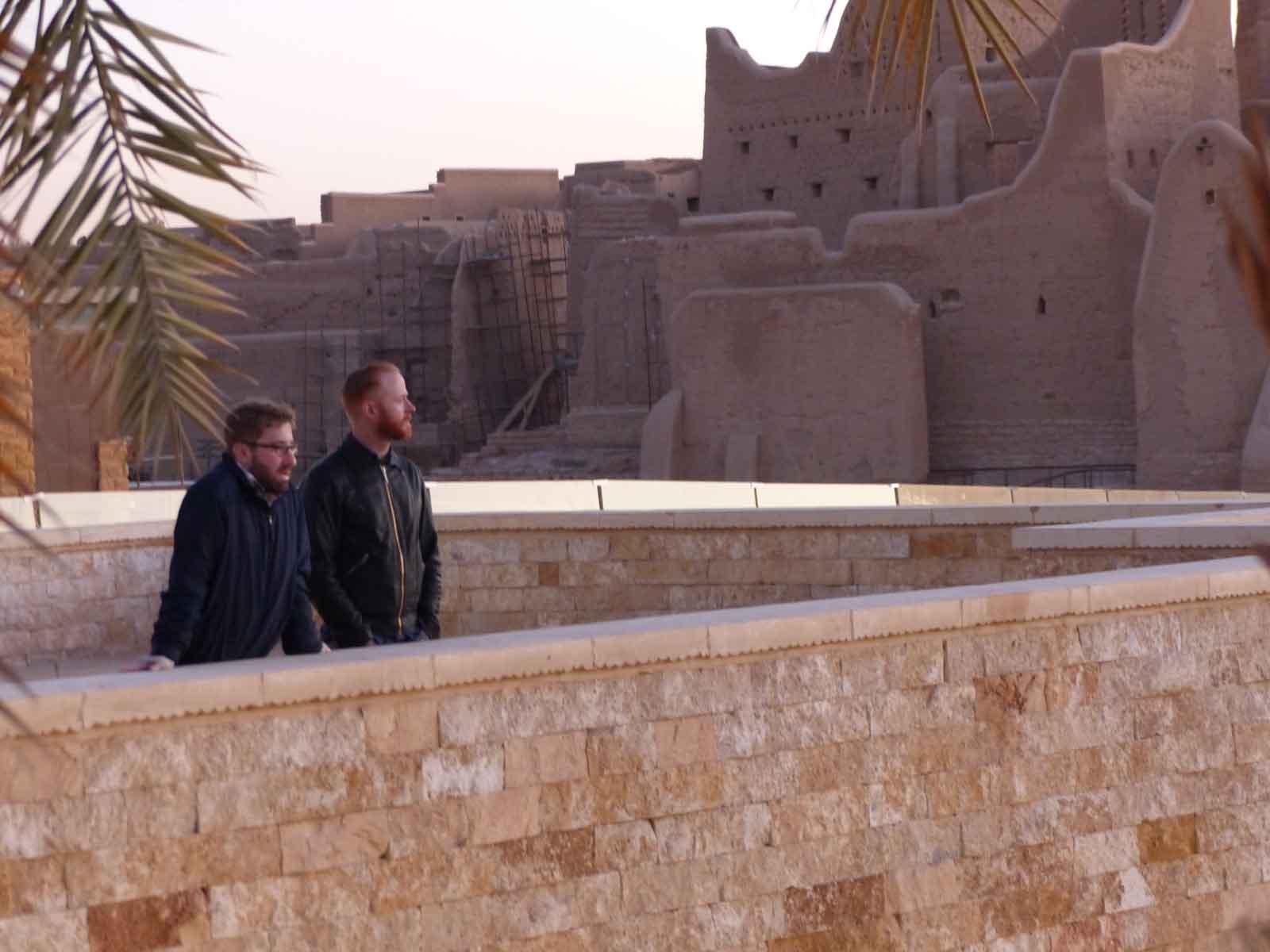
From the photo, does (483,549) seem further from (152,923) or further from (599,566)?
(152,923)

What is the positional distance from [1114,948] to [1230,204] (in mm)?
4665

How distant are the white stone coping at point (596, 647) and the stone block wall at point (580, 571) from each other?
6.95ft

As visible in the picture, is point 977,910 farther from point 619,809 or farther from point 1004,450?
point 1004,450

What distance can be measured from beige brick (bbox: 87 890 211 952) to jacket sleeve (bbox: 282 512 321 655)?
1176 millimetres

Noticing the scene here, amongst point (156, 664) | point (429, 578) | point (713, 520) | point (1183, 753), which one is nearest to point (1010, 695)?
point (1183, 753)

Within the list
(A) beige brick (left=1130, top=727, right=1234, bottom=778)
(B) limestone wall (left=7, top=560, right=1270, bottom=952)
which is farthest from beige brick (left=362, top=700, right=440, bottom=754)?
(A) beige brick (left=1130, top=727, right=1234, bottom=778)

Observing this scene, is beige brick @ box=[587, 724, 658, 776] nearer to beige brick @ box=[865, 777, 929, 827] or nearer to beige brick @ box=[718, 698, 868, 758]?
beige brick @ box=[718, 698, 868, 758]

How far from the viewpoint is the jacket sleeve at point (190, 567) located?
4.92 metres

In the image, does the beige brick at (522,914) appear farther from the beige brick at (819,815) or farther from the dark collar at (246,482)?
the dark collar at (246,482)

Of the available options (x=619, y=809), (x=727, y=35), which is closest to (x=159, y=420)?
(x=619, y=809)

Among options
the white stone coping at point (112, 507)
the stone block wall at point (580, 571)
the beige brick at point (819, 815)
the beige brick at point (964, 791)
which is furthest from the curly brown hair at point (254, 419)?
the white stone coping at point (112, 507)

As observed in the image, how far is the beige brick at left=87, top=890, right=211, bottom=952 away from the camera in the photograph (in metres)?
3.98

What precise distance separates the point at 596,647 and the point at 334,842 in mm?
718

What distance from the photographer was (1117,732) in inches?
221
